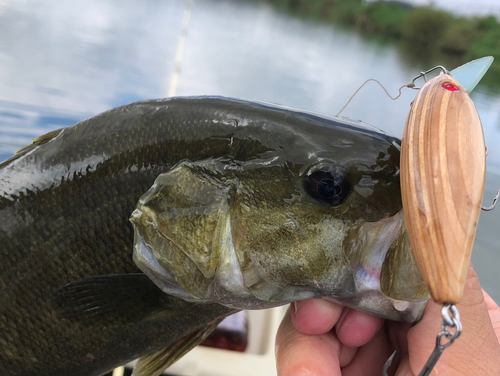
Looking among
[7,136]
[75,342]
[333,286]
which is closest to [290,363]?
[333,286]

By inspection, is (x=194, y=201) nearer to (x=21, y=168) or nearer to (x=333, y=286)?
(x=333, y=286)

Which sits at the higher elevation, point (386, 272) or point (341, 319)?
point (386, 272)

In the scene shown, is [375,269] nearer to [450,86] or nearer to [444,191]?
[444,191]

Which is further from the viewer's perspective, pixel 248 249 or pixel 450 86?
pixel 248 249

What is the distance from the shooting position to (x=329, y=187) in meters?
0.75

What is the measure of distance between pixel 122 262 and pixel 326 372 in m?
0.55

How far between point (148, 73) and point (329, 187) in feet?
18.5

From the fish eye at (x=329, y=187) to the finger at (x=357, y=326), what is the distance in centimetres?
29

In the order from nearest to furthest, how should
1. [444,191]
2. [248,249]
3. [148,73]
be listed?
[444,191] → [248,249] → [148,73]

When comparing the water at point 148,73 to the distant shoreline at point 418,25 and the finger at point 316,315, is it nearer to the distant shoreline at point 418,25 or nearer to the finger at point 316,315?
the finger at point 316,315

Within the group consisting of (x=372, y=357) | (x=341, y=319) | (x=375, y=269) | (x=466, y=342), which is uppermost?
(x=375, y=269)

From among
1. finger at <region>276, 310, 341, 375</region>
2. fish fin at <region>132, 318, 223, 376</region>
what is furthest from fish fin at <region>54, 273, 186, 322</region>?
finger at <region>276, 310, 341, 375</region>

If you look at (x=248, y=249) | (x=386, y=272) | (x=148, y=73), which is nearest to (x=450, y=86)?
(x=386, y=272)

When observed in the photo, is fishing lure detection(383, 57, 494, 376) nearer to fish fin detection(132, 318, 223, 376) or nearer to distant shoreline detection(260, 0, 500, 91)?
fish fin detection(132, 318, 223, 376)
